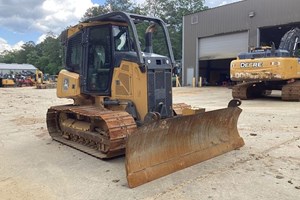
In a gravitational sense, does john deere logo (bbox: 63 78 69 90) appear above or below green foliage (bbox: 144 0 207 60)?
below

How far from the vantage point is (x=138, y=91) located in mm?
5859

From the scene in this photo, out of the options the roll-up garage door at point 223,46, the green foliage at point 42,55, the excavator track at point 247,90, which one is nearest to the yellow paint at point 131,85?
the excavator track at point 247,90

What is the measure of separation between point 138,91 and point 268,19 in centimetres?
2098

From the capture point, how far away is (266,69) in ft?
46.8

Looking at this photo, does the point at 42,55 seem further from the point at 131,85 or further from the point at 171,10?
the point at 131,85

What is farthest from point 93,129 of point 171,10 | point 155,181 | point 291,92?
point 171,10

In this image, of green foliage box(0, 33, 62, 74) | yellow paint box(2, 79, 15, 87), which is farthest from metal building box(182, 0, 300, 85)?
green foliage box(0, 33, 62, 74)

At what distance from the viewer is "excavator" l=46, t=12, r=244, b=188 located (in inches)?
191

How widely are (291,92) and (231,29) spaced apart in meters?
13.5

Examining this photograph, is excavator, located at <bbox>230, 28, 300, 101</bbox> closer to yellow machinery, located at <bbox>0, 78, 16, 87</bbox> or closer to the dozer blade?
the dozer blade

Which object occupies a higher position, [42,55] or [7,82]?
[42,55]

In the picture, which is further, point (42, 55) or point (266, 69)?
point (42, 55)

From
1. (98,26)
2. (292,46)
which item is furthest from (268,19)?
(98,26)

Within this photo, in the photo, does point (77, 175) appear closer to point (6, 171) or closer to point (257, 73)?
point (6, 171)
